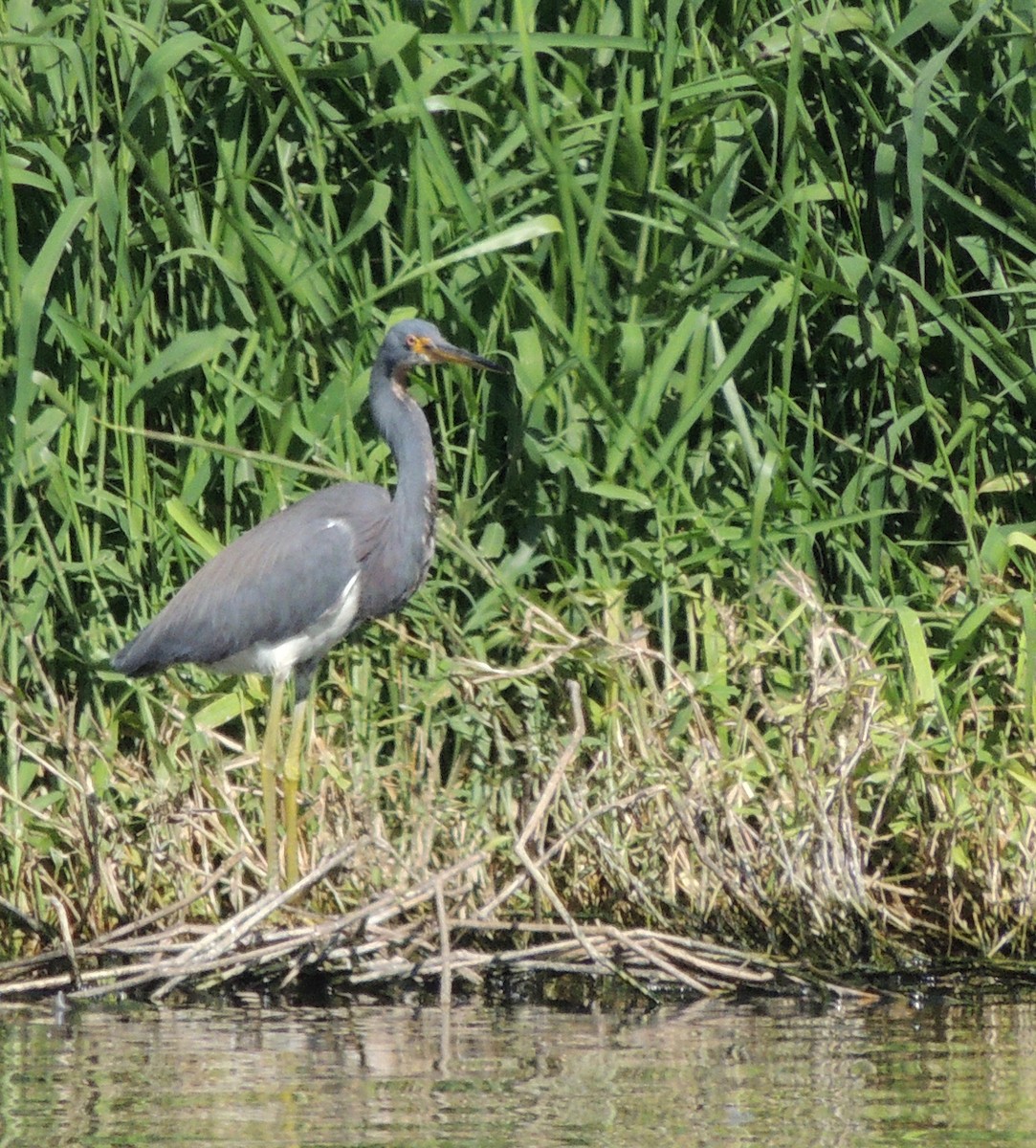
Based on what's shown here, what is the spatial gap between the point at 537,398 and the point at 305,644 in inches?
35.0

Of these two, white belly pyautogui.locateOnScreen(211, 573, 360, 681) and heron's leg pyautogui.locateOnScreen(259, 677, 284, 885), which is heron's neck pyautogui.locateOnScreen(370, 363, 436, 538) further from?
heron's leg pyautogui.locateOnScreen(259, 677, 284, 885)

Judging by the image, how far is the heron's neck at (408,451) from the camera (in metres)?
5.51

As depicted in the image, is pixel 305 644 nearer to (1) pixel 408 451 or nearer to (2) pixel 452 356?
(1) pixel 408 451

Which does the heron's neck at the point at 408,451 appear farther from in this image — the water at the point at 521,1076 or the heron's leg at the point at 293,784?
the water at the point at 521,1076

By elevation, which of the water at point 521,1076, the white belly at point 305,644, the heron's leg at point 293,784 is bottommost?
the water at point 521,1076

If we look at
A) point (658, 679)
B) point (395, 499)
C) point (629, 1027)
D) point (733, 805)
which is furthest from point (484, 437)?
point (629, 1027)

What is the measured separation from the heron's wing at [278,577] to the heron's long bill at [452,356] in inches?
18.4

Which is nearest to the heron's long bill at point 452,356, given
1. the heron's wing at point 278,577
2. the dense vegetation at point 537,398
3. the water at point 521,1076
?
the dense vegetation at point 537,398

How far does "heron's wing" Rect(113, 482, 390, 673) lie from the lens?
5.34 metres

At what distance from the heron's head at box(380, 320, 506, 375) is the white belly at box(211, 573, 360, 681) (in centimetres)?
58

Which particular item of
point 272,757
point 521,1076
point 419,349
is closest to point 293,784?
point 272,757

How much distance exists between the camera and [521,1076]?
4055 mm

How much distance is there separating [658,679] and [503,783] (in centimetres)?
49

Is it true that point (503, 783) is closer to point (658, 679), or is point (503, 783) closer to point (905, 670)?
point (658, 679)
